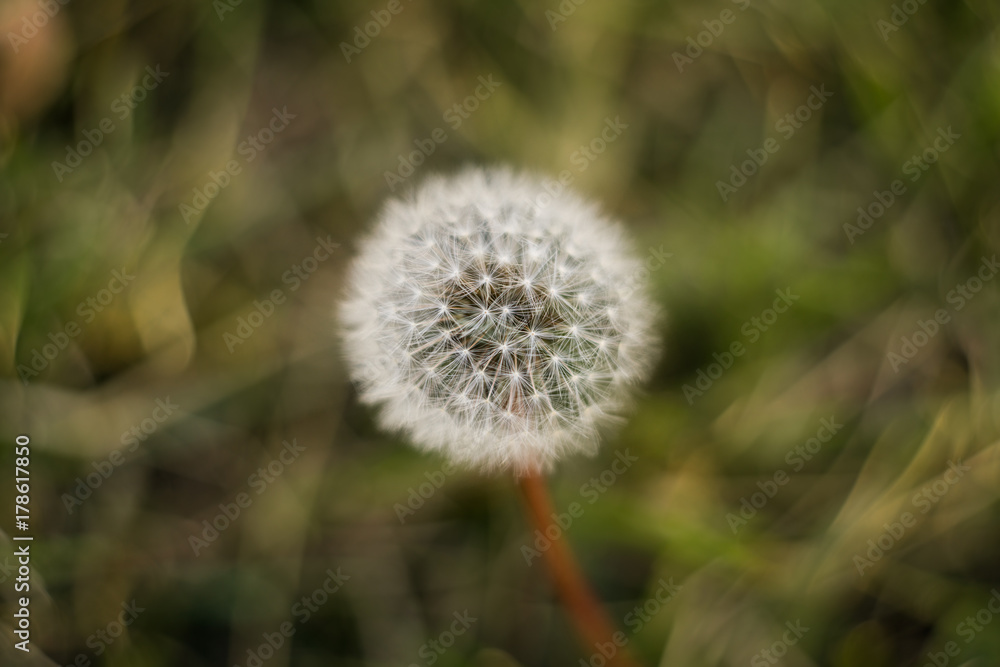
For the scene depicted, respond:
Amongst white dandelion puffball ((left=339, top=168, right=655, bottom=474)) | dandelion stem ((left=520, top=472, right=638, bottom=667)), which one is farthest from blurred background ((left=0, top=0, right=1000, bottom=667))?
white dandelion puffball ((left=339, top=168, right=655, bottom=474))

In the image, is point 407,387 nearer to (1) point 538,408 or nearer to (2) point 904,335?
(1) point 538,408

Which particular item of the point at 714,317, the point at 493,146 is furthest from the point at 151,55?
the point at 714,317

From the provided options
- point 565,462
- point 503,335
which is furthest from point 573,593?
point 503,335

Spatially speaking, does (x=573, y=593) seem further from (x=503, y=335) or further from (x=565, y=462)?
(x=503, y=335)

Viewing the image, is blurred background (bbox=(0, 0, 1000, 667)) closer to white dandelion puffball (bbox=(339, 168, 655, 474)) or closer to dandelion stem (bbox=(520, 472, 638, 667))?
dandelion stem (bbox=(520, 472, 638, 667))

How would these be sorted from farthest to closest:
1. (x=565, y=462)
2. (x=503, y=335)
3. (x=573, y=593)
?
1. (x=565, y=462)
2. (x=573, y=593)
3. (x=503, y=335)

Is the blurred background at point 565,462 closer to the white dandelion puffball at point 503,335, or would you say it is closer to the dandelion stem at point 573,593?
the dandelion stem at point 573,593
